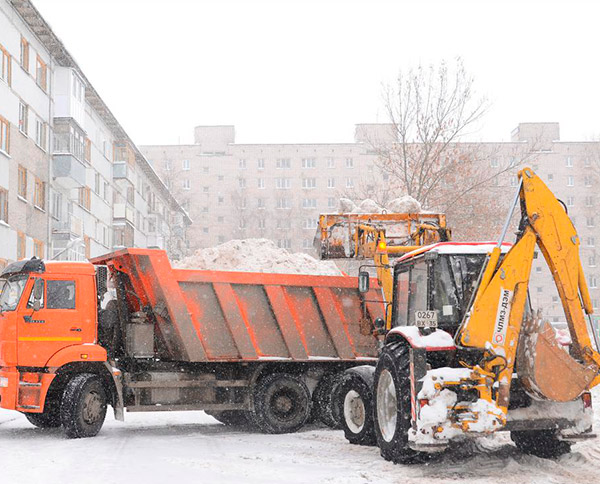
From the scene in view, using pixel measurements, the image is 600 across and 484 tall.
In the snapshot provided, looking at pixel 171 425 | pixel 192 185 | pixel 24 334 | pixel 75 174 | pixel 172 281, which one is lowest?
pixel 171 425

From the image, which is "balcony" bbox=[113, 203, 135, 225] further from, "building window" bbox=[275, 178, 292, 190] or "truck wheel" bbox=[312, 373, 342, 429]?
"building window" bbox=[275, 178, 292, 190]

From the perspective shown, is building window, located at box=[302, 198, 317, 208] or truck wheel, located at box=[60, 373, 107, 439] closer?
truck wheel, located at box=[60, 373, 107, 439]

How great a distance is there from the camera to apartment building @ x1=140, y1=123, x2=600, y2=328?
81.1 metres

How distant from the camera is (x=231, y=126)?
276 ft

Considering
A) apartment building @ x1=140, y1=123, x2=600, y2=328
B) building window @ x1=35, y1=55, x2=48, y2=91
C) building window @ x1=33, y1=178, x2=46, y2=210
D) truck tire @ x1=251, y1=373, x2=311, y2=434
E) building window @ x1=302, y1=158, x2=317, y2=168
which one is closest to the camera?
truck tire @ x1=251, y1=373, x2=311, y2=434

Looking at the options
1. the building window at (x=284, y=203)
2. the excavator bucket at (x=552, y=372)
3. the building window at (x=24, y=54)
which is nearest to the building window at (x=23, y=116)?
the building window at (x=24, y=54)

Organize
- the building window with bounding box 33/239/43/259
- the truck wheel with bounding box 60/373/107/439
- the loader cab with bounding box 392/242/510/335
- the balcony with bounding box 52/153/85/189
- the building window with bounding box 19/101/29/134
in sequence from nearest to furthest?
the loader cab with bounding box 392/242/510/335 < the truck wheel with bounding box 60/373/107/439 < the building window with bounding box 19/101/29/134 < the building window with bounding box 33/239/43/259 < the balcony with bounding box 52/153/85/189

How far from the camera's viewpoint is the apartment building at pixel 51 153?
2809cm

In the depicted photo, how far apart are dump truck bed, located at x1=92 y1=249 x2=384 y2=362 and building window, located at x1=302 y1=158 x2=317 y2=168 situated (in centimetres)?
6925

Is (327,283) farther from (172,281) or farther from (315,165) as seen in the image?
(315,165)

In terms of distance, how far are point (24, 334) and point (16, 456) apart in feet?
7.79

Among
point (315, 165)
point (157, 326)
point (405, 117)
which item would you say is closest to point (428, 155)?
point (405, 117)

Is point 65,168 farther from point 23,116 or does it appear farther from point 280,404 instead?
point 280,404

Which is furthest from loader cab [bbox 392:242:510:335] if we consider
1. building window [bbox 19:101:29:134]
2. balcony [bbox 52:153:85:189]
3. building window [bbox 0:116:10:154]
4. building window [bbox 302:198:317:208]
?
building window [bbox 302:198:317:208]
